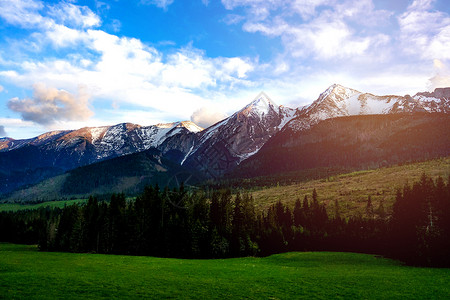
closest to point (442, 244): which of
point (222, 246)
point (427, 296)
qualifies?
point (427, 296)

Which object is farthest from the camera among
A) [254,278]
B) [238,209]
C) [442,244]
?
[238,209]

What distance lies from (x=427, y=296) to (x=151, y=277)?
1314 inches

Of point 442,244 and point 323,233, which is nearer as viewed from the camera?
point 442,244

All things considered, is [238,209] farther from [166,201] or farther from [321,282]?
[321,282]

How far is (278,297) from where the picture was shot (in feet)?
94.1

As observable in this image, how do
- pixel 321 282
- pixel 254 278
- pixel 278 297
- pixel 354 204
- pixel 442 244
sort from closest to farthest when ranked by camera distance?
pixel 278 297 → pixel 321 282 → pixel 254 278 → pixel 442 244 → pixel 354 204

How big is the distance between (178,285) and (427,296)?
2809cm

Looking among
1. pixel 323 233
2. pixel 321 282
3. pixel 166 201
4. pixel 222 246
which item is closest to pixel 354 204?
pixel 323 233

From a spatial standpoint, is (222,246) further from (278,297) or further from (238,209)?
(278,297)

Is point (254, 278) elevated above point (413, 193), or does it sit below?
below

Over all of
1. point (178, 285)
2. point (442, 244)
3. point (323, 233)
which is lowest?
point (323, 233)

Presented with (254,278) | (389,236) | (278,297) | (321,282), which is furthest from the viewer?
(389,236)

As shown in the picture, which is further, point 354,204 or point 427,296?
point 354,204

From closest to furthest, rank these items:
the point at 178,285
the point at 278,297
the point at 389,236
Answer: the point at 278,297 < the point at 178,285 < the point at 389,236
